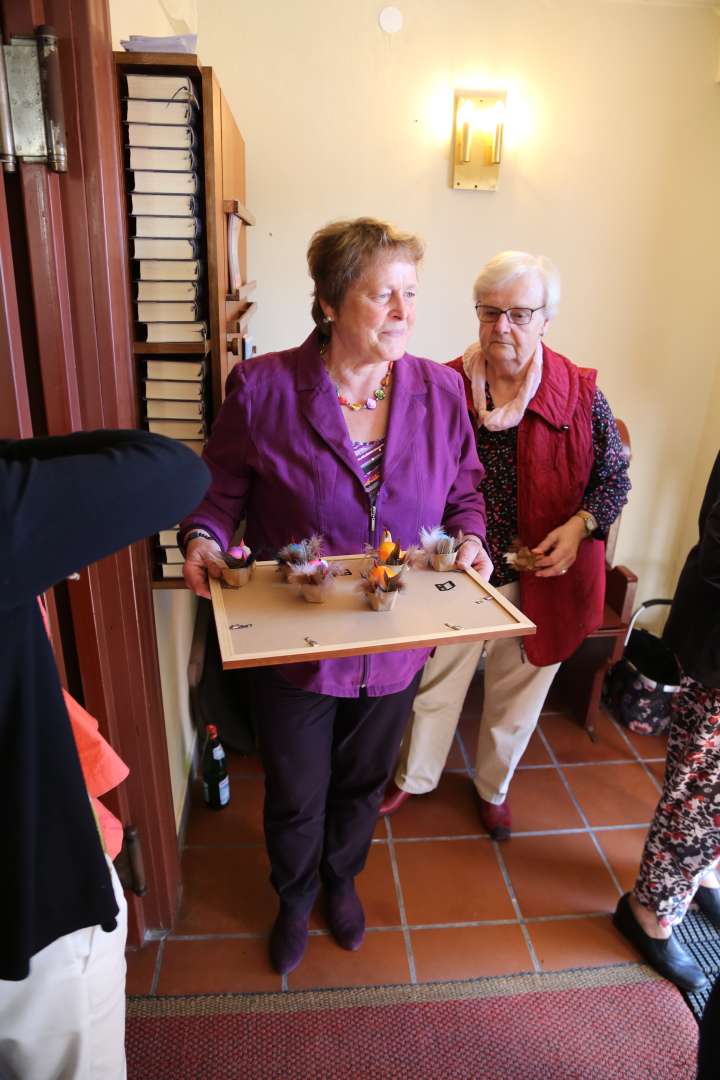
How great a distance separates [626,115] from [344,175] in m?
1.01

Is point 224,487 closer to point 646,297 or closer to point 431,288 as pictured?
point 431,288

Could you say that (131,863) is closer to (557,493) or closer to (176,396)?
(176,396)

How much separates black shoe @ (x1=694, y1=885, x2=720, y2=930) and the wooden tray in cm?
129

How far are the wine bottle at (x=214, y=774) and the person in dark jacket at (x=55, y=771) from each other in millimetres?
1222

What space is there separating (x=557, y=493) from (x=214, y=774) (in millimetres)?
1393

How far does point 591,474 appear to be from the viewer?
195 cm

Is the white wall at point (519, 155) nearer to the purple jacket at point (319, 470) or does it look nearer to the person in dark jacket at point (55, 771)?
the purple jacket at point (319, 470)

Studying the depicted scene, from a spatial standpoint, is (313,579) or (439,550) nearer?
(313,579)

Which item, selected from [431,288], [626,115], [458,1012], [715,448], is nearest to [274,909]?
[458,1012]

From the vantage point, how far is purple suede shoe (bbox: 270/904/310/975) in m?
1.81

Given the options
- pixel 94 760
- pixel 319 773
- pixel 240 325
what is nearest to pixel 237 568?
pixel 94 760

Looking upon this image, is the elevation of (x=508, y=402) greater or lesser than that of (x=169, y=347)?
lesser

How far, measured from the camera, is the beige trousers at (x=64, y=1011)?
36.5 inches

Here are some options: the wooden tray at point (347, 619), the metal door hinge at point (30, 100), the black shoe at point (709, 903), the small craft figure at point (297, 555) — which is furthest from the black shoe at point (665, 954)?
the metal door hinge at point (30, 100)
